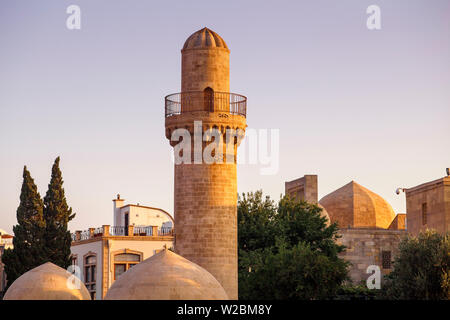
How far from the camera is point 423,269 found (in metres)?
34.9

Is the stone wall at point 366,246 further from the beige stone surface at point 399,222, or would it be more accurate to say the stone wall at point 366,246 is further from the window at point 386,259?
the beige stone surface at point 399,222

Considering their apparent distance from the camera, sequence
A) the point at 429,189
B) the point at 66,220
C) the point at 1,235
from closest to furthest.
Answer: the point at 429,189 → the point at 66,220 → the point at 1,235

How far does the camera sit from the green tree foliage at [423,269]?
112 feet

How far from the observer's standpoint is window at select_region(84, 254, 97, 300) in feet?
174

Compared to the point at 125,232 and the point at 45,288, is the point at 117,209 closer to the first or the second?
the point at 125,232

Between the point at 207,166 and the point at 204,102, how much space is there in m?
2.74

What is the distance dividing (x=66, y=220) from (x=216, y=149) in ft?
57.9

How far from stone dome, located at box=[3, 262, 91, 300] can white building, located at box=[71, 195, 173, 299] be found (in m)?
18.8

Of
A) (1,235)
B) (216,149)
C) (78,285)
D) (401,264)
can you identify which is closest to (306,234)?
(401,264)

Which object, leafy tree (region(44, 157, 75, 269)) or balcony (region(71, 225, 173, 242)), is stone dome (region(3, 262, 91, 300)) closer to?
leafy tree (region(44, 157, 75, 269))

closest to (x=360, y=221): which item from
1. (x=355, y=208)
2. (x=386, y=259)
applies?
(x=355, y=208)
